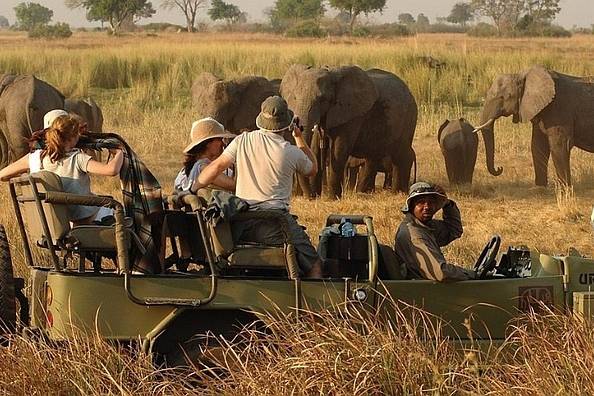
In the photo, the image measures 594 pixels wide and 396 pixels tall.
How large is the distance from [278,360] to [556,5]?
3145 inches

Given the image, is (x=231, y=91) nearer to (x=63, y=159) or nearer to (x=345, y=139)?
(x=345, y=139)

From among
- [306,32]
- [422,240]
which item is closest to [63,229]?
[422,240]

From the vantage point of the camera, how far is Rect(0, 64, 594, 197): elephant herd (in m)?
18.5

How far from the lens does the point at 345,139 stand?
18.6 metres

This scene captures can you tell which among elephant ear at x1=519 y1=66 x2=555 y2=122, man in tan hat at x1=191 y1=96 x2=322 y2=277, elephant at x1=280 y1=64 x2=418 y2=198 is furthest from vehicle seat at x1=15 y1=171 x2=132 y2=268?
elephant ear at x1=519 y1=66 x2=555 y2=122

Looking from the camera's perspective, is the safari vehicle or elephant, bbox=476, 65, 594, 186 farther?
elephant, bbox=476, 65, 594, 186

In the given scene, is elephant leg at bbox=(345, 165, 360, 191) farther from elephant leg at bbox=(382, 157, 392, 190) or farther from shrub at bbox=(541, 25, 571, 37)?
shrub at bbox=(541, 25, 571, 37)

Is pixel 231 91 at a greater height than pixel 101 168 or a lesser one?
lesser

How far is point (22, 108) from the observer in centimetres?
2011

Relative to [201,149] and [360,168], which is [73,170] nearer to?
[201,149]

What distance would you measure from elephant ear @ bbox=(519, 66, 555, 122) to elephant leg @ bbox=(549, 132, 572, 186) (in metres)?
0.45

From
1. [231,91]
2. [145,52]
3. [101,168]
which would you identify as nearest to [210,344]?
[101,168]

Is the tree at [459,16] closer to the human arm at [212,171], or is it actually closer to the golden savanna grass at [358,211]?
the golden savanna grass at [358,211]

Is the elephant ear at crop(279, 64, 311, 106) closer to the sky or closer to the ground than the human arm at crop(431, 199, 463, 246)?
closer to the ground
